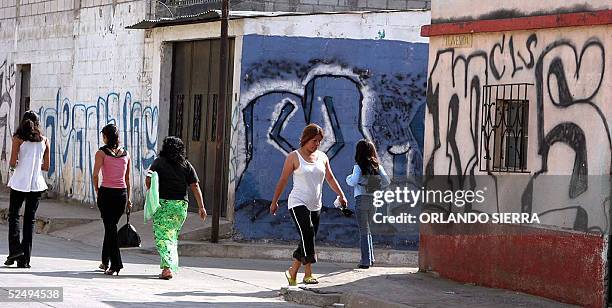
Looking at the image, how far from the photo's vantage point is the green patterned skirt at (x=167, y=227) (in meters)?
14.4

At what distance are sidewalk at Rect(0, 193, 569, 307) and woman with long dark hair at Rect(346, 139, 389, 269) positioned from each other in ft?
1.01

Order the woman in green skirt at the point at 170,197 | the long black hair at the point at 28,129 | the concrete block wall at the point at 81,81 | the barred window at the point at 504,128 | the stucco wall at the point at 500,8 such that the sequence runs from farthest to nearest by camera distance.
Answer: the concrete block wall at the point at 81,81 → the long black hair at the point at 28,129 → the woman in green skirt at the point at 170,197 → the barred window at the point at 504,128 → the stucco wall at the point at 500,8

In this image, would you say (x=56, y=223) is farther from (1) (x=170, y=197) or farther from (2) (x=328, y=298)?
(2) (x=328, y=298)

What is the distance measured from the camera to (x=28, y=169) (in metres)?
14.6

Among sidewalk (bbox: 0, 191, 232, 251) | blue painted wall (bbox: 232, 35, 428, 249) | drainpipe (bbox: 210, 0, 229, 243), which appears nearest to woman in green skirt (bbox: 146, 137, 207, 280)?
sidewalk (bbox: 0, 191, 232, 251)

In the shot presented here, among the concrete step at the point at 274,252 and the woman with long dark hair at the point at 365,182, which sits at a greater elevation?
the woman with long dark hair at the point at 365,182

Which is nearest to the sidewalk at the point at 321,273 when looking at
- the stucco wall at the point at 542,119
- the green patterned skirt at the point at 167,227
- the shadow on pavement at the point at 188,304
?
the shadow on pavement at the point at 188,304

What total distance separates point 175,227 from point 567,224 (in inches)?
177

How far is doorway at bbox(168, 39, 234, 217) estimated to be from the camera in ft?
64.6

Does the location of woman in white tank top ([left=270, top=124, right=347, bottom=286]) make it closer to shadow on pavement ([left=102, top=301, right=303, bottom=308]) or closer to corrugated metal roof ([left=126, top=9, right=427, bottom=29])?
shadow on pavement ([left=102, top=301, right=303, bottom=308])

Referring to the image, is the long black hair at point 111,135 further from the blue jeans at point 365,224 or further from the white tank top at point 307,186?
the blue jeans at point 365,224

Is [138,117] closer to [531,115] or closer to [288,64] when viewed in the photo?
[288,64]

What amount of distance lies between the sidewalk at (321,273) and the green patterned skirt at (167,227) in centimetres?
106

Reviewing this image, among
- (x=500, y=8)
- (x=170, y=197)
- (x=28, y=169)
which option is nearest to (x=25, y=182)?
(x=28, y=169)
